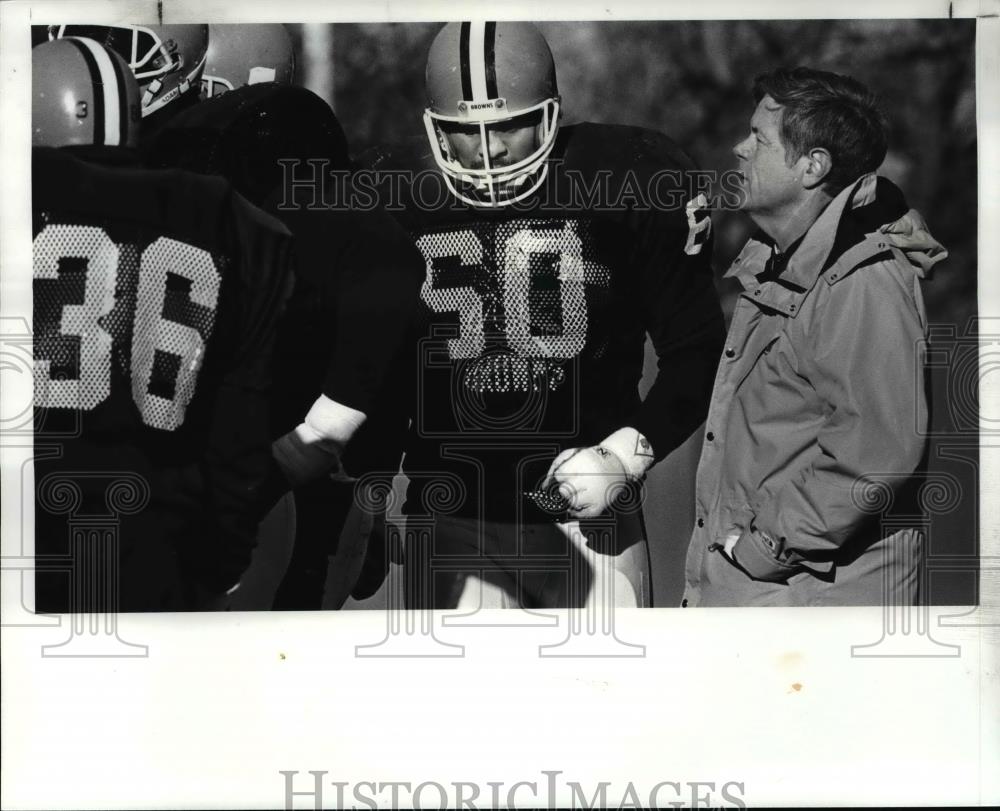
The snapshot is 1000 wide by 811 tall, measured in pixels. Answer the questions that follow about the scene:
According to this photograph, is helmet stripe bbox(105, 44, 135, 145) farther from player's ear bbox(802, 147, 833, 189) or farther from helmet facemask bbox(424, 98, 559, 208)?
player's ear bbox(802, 147, 833, 189)

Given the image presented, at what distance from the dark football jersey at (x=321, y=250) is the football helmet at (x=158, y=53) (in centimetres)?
7

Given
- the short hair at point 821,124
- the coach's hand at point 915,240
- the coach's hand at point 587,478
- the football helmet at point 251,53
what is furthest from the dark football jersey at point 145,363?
the coach's hand at point 915,240

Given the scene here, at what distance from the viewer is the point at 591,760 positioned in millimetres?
3688

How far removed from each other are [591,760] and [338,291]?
1297mm

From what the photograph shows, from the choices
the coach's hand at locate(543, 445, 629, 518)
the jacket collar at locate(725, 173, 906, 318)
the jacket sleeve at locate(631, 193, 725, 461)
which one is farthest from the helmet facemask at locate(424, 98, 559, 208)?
the coach's hand at locate(543, 445, 629, 518)

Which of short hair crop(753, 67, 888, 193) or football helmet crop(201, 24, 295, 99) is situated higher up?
football helmet crop(201, 24, 295, 99)

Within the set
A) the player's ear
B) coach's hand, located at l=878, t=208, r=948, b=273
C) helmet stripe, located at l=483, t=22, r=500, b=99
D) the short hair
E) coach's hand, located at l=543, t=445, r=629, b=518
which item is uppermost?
helmet stripe, located at l=483, t=22, r=500, b=99

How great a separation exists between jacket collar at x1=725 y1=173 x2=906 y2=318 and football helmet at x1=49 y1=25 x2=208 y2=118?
141 cm

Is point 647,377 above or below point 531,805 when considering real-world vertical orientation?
above

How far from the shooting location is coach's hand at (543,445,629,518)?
12.2 feet

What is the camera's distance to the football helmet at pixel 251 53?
370 centimetres

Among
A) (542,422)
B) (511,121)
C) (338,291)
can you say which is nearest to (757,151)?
(511,121)

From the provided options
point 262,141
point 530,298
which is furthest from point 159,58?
point 530,298

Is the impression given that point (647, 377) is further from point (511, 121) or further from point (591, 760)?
point (591, 760)
